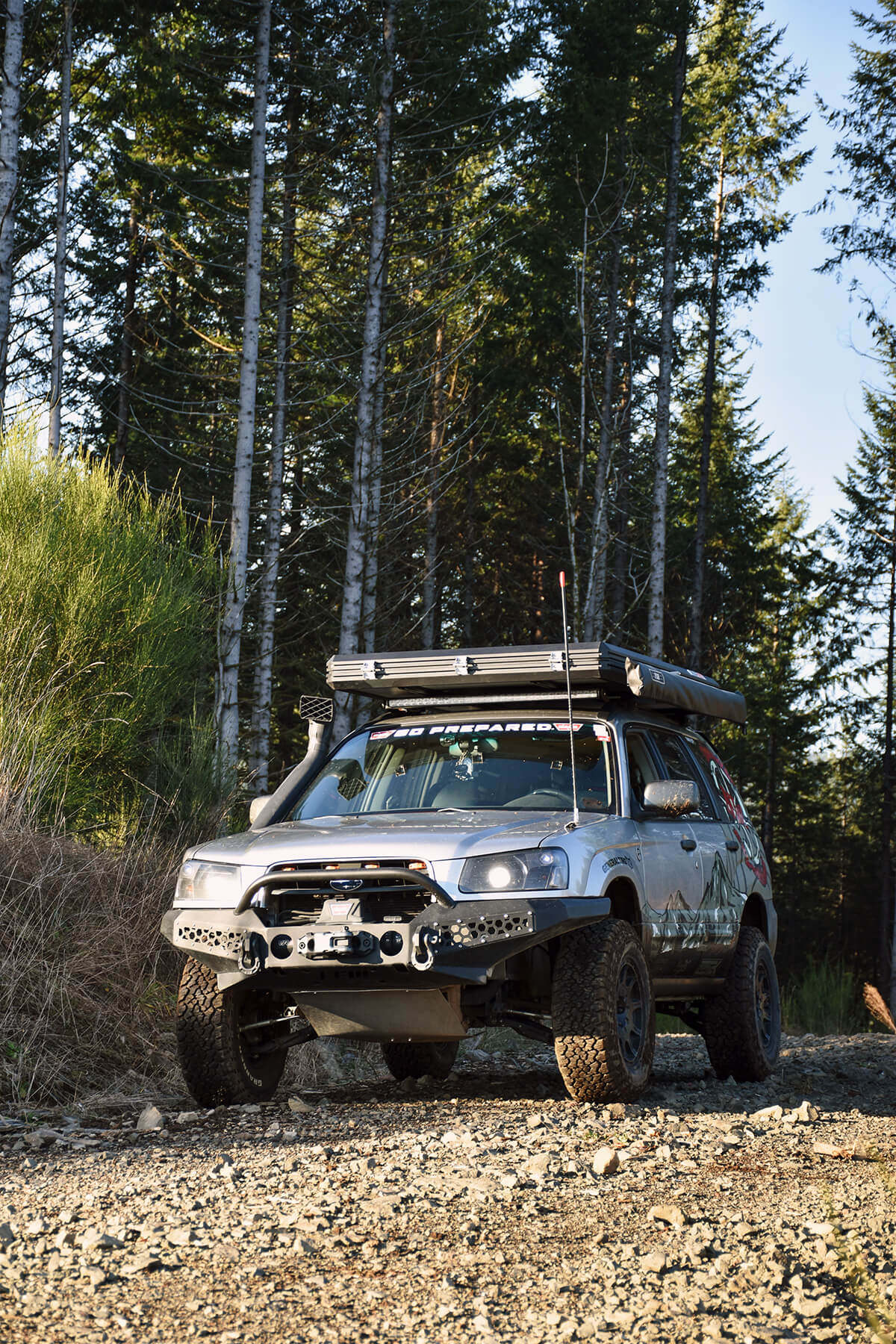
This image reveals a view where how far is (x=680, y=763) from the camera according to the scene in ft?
30.9

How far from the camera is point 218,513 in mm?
29547

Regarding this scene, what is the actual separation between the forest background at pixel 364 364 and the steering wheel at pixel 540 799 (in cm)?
305

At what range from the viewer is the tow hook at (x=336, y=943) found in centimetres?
652

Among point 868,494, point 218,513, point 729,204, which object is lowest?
point 218,513

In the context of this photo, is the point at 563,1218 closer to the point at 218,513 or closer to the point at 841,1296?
the point at 841,1296

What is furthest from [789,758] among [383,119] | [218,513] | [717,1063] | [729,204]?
[717,1063]

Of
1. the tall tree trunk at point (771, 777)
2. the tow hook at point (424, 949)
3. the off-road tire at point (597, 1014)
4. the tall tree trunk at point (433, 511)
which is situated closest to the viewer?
the tow hook at point (424, 949)

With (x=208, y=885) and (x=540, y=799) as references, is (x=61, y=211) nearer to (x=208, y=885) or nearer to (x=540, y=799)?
(x=540, y=799)

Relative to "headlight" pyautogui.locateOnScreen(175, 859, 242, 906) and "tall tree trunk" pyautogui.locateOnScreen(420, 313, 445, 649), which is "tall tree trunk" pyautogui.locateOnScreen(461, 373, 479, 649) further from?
"headlight" pyautogui.locateOnScreen(175, 859, 242, 906)

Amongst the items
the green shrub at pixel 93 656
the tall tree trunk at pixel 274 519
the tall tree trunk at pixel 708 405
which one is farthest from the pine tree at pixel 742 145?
the green shrub at pixel 93 656

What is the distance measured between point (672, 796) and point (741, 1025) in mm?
1977

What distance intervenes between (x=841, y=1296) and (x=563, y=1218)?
40.6 inches

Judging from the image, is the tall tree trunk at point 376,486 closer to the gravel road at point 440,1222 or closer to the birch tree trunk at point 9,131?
the birch tree trunk at point 9,131

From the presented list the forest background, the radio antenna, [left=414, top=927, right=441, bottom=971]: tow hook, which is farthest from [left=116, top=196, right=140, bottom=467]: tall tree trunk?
[left=414, top=927, right=441, bottom=971]: tow hook
